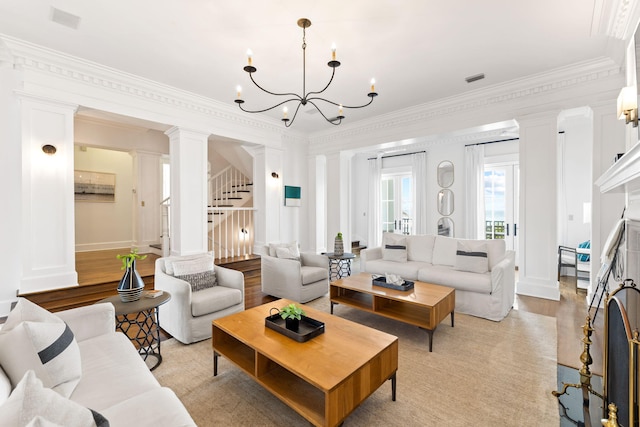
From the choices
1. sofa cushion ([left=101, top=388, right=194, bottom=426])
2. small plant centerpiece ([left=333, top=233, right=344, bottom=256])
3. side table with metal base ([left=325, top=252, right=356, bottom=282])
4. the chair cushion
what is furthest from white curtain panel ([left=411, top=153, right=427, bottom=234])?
sofa cushion ([left=101, top=388, right=194, bottom=426])

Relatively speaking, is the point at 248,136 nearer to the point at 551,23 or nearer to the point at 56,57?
the point at 56,57

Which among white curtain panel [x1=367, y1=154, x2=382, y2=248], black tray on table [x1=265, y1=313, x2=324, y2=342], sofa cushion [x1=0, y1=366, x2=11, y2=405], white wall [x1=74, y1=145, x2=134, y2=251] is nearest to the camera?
sofa cushion [x1=0, y1=366, x2=11, y2=405]

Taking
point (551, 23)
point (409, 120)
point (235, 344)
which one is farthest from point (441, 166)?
point (235, 344)

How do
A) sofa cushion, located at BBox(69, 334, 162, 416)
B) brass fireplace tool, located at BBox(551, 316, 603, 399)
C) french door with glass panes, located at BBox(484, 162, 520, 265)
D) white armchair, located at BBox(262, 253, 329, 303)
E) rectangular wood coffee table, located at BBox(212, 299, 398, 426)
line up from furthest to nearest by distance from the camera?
french door with glass panes, located at BBox(484, 162, 520, 265) < white armchair, located at BBox(262, 253, 329, 303) < brass fireplace tool, located at BBox(551, 316, 603, 399) < rectangular wood coffee table, located at BBox(212, 299, 398, 426) < sofa cushion, located at BBox(69, 334, 162, 416)

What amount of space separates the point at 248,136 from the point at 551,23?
15.9 ft

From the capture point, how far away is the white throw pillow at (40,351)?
52.5 inches

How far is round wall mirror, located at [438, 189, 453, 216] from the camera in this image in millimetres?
7242

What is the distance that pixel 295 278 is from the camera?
13.3 feet

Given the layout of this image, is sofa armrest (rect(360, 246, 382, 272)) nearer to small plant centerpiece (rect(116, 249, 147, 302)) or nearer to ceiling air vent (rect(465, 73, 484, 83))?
ceiling air vent (rect(465, 73, 484, 83))

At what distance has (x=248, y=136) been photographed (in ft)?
19.6

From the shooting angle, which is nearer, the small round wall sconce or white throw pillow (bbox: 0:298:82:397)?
white throw pillow (bbox: 0:298:82:397)

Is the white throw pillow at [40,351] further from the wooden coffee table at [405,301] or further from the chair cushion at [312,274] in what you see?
the chair cushion at [312,274]

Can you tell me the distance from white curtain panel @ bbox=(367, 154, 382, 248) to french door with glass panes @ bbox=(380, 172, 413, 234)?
164 millimetres

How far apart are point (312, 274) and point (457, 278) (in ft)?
6.25
